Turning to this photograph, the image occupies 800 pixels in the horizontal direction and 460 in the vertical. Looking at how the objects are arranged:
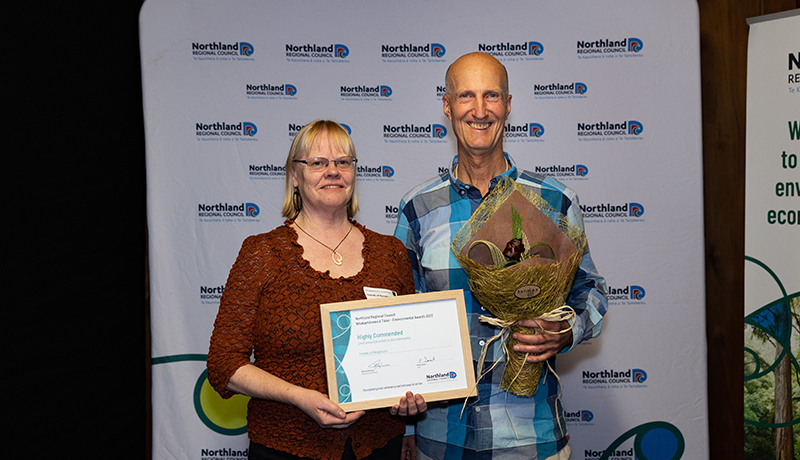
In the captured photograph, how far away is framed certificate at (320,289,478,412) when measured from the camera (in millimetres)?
1496

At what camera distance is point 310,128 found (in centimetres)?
174

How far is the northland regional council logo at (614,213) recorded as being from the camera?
9.53 ft

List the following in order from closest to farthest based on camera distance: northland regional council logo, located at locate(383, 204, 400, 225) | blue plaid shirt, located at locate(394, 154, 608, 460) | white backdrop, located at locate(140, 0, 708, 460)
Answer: blue plaid shirt, located at locate(394, 154, 608, 460) < white backdrop, located at locate(140, 0, 708, 460) < northland regional council logo, located at locate(383, 204, 400, 225)

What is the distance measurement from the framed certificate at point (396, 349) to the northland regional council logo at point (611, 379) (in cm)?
165

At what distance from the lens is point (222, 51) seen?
2.94 m

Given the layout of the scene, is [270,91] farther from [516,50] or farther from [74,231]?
[516,50]

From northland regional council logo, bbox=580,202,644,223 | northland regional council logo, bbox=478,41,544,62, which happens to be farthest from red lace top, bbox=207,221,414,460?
northland regional council logo, bbox=478,41,544,62

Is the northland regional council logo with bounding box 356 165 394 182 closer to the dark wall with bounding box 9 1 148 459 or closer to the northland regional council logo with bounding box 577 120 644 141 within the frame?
the northland regional council logo with bounding box 577 120 644 141

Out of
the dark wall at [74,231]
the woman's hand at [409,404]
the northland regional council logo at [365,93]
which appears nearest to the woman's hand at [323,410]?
the woman's hand at [409,404]

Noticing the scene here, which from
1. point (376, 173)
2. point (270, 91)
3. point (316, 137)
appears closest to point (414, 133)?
point (376, 173)

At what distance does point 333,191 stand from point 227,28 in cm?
178

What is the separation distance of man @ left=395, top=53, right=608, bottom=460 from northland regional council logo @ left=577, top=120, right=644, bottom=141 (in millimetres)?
1280

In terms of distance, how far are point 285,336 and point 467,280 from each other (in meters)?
0.63

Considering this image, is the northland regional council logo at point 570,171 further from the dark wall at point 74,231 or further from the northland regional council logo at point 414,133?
the dark wall at point 74,231
